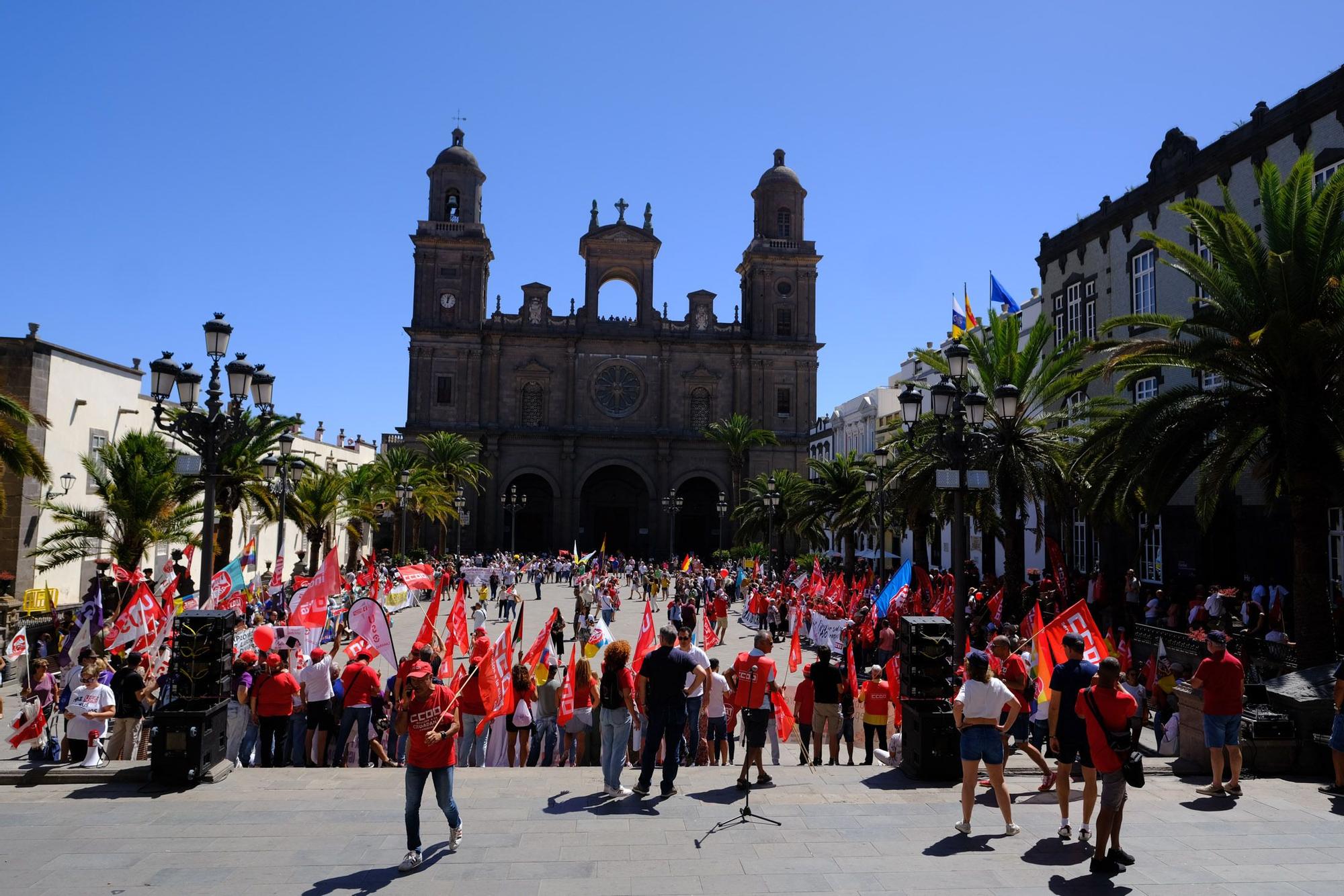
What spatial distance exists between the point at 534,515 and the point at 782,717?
55.3 m

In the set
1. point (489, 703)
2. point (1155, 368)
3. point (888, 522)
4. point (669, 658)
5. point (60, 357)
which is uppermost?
point (60, 357)

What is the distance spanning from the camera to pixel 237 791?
8.67 meters

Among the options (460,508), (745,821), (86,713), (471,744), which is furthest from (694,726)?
(460,508)

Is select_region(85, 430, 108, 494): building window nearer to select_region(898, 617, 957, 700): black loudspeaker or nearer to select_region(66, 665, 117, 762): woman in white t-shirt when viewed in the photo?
select_region(66, 665, 117, 762): woman in white t-shirt

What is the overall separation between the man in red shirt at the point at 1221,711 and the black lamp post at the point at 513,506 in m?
54.9

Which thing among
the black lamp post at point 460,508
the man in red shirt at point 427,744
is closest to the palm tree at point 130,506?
the man in red shirt at point 427,744

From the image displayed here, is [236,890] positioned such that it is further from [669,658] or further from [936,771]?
[936,771]

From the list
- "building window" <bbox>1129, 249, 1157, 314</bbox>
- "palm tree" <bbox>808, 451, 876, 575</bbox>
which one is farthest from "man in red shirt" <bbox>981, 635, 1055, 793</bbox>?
"palm tree" <bbox>808, 451, 876, 575</bbox>

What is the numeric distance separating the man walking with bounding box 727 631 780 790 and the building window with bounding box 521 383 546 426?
57.4m

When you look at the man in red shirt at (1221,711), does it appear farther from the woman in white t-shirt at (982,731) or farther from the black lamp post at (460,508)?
the black lamp post at (460,508)

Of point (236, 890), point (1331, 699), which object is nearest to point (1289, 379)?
point (1331, 699)

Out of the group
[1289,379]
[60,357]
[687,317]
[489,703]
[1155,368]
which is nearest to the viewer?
[489,703]

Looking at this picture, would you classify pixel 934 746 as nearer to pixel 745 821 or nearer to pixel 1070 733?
pixel 1070 733

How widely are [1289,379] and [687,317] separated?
56386 mm
